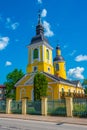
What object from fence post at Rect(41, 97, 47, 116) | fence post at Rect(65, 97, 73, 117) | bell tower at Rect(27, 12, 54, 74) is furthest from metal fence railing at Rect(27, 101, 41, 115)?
bell tower at Rect(27, 12, 54, 74)

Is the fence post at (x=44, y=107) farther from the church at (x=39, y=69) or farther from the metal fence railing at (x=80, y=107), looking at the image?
the church at (x=39, y=69)

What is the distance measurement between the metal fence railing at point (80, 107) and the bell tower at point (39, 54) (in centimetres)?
2086

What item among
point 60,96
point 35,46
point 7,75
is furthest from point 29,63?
point 7,75

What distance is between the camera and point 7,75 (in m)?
55.2

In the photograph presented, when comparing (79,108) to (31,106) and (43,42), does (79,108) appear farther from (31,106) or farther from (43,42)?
(43,42)

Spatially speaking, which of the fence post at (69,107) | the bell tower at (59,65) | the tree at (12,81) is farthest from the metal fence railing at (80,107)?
the tree at (12,81)

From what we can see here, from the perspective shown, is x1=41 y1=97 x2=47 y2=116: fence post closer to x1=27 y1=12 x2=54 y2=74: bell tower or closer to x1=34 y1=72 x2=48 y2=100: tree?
x1=34 y1=72 x2=48 y2=100: tree

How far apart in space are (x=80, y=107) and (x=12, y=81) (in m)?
38.6

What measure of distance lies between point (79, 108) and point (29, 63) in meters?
24.5

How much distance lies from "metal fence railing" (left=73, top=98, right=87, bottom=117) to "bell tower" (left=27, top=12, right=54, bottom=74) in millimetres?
20861

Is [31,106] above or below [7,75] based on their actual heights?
below

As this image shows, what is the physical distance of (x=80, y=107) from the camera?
17.9 meters

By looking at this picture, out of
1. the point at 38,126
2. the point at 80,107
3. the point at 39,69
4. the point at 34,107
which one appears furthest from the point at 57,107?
the point at 39,69

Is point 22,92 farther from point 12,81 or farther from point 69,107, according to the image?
point 69,107
